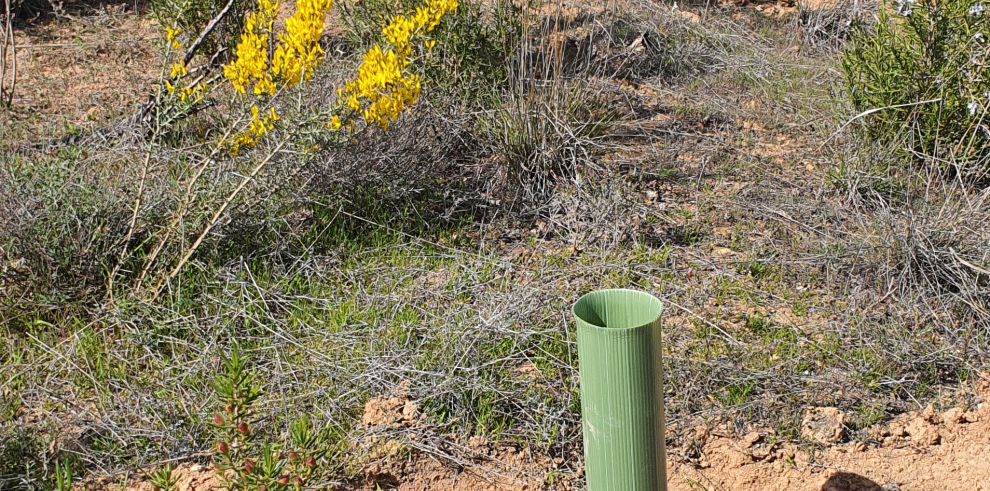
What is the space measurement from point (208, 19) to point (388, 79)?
2467 mm

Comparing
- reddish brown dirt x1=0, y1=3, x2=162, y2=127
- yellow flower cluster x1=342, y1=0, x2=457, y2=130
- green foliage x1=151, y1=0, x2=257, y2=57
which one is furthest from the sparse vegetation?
green foliage x1=151, y1=0, x2=257, y2=57

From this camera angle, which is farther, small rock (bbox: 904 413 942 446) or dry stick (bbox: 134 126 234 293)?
dry stick (bbox: 134 126 234 293)

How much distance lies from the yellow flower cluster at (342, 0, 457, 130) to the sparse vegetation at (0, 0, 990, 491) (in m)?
0.01

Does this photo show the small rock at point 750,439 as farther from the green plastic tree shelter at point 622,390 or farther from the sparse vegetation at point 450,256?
the green plastic tree shelter at point 622,390

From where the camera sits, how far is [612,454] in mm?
2012

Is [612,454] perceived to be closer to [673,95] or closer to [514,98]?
[514,98]

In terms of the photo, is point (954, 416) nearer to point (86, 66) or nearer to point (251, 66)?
point (251, 66)

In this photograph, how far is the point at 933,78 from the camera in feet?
13.5

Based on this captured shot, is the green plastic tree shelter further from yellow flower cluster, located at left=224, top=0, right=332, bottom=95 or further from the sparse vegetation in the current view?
yellow flower cluster, located at left=224, top=0, right=332, bottom=95

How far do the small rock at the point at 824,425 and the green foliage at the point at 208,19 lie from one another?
389cm

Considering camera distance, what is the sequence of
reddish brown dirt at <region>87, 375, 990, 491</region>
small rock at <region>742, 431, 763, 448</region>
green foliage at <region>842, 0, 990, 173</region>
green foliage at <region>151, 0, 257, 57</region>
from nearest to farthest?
reddish brown dirt at <region>87, 375, 990, 491</region>
small rock at <region>742, 431, 763, 448</region>
green foliage at <region>842, 0, 990, 173</region>
green foliage at <region>151, 0, 257, 57</region>

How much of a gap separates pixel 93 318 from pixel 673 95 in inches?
140

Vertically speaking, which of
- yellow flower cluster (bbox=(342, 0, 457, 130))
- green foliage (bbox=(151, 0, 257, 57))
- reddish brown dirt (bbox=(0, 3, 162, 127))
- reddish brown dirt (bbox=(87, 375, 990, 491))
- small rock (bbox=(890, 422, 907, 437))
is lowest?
reddish brown dirt (bbox=(87, 375, 990, 491))

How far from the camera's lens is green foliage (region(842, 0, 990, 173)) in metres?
3.98
